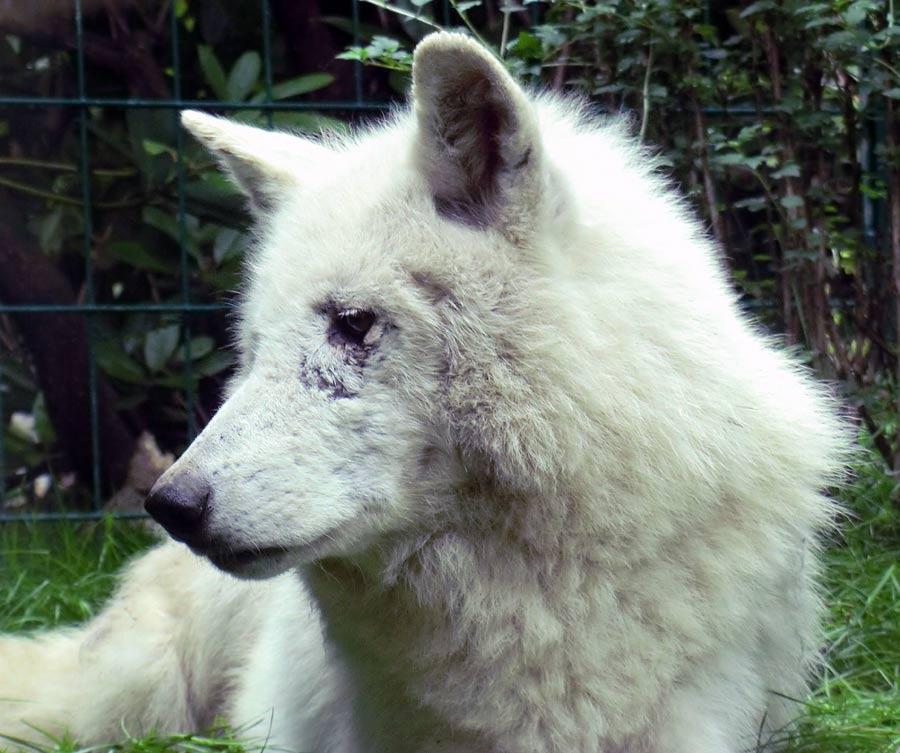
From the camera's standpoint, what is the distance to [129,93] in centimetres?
573

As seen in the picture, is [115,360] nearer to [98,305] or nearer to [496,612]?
[98,305]

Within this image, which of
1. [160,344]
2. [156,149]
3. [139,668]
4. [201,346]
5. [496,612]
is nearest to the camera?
[496,612]

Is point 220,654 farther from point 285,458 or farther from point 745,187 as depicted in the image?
point 745,187

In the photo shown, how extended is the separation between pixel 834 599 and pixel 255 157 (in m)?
2.20

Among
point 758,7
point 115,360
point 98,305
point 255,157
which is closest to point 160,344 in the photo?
point 115,360

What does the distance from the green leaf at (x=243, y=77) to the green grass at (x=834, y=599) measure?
1934 mm

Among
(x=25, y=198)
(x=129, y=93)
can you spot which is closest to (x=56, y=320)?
(x=25, y=198)

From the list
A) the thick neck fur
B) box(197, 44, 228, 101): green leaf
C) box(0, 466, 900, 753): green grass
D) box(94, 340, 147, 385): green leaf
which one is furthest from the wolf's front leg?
box(197, 44, 228, 101): green leaf

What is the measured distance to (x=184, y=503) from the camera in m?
2.10

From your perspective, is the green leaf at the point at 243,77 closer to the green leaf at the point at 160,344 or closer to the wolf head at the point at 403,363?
the green leaf at the point at 160,344

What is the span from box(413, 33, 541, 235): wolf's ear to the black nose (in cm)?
73

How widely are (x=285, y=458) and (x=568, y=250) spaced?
691 millimetres

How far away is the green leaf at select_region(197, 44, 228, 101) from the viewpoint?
5331 millimetres

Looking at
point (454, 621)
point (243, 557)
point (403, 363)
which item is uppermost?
point (403, 363)
